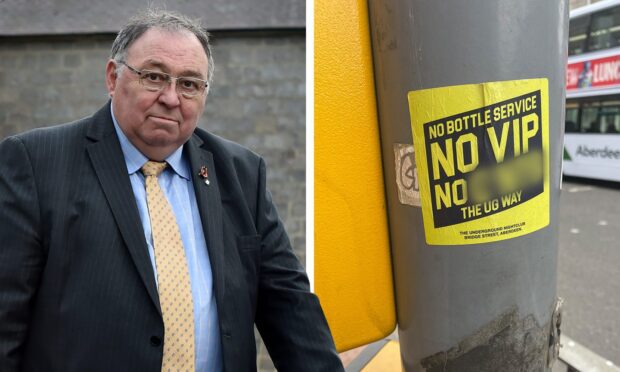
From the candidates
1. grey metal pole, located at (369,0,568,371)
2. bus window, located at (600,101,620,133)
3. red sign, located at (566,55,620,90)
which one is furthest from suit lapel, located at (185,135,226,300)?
bus window, located at (600,101,620,133)

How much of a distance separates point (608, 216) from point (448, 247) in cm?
946

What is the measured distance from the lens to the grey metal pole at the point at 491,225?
1.19 meters

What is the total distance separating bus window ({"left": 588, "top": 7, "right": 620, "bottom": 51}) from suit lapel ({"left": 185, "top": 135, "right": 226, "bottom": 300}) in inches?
451

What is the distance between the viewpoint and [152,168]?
1.34 m

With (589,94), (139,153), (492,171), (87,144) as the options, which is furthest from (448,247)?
(589,94)

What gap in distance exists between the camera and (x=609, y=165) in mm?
11789

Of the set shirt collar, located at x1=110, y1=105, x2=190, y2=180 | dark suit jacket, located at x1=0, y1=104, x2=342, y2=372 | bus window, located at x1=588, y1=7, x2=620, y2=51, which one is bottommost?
dark suit jacket, located at x1=0, y1=104, x2=342, y2=372

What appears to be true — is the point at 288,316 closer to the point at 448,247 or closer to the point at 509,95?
the point at 448,247

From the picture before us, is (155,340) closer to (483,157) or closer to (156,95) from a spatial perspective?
(156,95)

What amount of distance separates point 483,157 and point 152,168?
83 centimetres

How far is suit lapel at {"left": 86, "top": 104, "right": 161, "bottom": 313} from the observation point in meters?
1.20

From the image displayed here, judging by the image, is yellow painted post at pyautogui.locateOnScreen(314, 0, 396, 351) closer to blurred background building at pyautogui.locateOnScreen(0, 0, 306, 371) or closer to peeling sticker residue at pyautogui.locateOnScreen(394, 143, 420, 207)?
peeling sticker residue at pyautogui.locateOnScreen(394, 143, 420, 207)

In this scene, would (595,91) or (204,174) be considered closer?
(204,174)

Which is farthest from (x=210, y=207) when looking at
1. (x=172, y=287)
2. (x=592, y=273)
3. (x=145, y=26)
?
(x=592, y=273)
